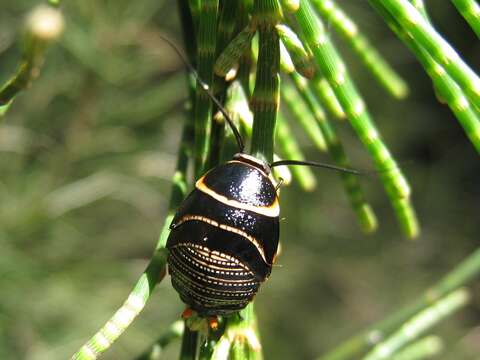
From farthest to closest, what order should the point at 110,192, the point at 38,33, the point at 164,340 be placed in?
the point at 110,192
the point at 164,340
the point at 38,33

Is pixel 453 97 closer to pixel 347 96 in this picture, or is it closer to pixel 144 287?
pixel 347 96

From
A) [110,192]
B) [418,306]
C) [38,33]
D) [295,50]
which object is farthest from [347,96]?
[110,192]

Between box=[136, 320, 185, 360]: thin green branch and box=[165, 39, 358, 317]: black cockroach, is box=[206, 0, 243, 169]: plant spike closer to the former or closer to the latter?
box=[165, 39, 358, 317]: black cockroach

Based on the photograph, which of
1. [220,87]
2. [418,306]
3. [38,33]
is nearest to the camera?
[38,33]

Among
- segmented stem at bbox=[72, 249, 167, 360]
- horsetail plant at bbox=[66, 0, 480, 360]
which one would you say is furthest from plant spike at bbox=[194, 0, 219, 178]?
segmented stem at bbox=[72, 249, 167, 360]

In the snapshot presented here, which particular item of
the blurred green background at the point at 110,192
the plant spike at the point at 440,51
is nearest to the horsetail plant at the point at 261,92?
the plant spike at the point at 440,51

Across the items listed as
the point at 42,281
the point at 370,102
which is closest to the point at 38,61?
the point at 42,281

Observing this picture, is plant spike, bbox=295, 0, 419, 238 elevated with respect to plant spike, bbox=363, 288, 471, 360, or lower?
elevated
